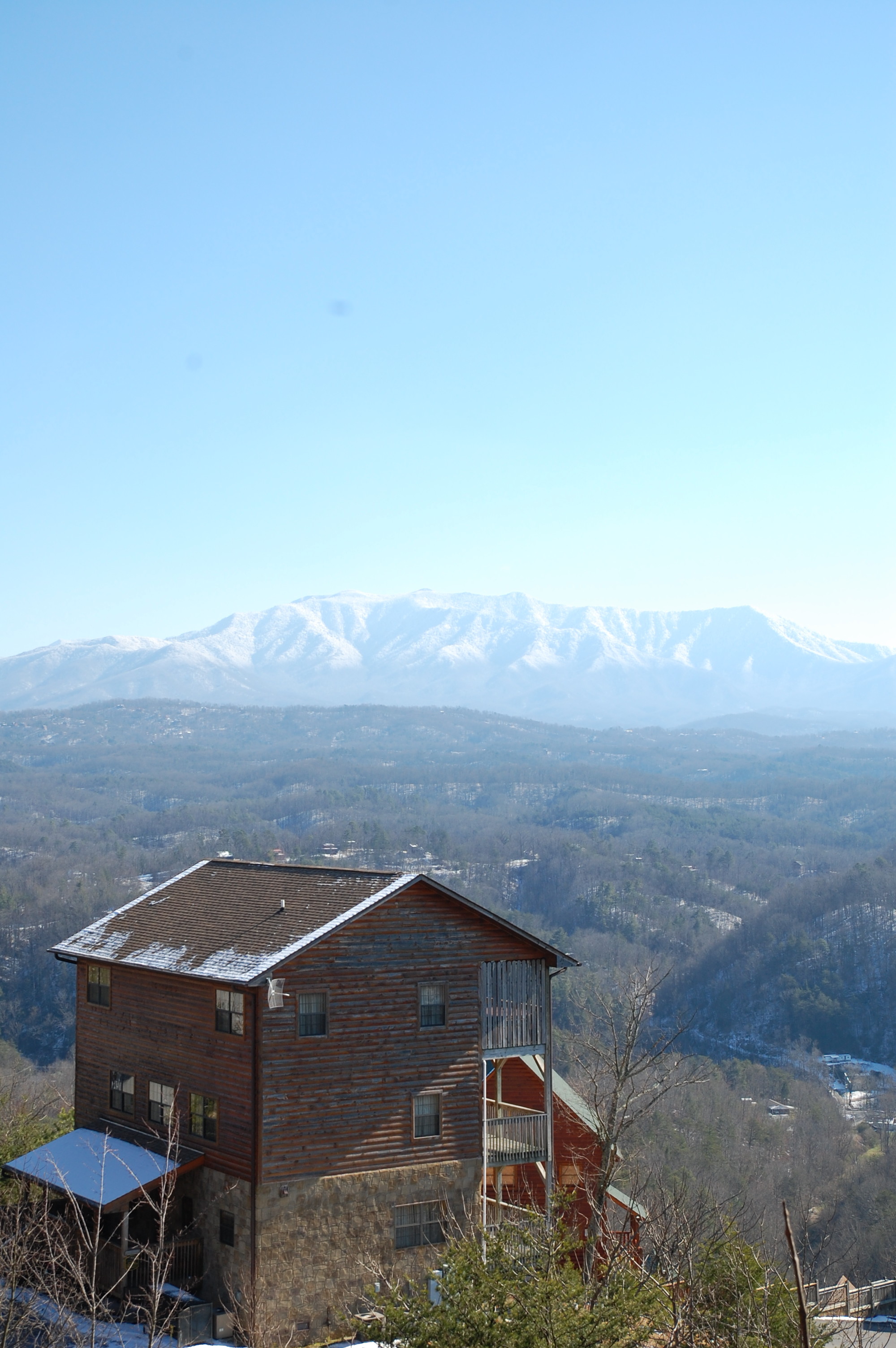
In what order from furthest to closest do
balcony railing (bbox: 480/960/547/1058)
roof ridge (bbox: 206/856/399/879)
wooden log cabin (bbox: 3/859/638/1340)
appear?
balcony railing (bbox: 480/960/547/1058), roof ridge (bbox: 206/856/399/879), wooden log cabin (bbox: 3/859/638/1340)

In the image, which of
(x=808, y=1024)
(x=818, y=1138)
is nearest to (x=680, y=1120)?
(x=818, y=1138)

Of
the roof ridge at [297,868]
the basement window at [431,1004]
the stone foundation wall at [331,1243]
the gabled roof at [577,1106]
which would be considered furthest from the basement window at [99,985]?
the gabled roof at [577,1106]

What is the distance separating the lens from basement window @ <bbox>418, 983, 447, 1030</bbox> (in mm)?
27234

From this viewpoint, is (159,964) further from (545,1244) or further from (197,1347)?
(545,1244)

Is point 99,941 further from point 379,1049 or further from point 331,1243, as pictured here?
point 331,1243

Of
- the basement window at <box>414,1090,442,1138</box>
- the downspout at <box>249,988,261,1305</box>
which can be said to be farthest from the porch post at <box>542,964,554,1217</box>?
the downspout at <box>249,988,261,1305</box>

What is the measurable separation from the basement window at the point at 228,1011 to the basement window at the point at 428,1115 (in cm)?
434

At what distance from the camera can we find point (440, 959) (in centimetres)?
2770

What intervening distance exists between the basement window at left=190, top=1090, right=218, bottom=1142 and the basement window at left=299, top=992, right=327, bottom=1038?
2516 millimetres

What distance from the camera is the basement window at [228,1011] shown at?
1011 inches

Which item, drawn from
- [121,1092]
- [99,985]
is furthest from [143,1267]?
[99,985]

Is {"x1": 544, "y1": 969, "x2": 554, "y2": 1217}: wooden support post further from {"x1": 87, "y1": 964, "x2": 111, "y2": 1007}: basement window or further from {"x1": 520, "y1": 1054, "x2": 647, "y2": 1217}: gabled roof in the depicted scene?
{"x1": 87, "y1": 964, "x2": 111, "y2": 1007}: basement window

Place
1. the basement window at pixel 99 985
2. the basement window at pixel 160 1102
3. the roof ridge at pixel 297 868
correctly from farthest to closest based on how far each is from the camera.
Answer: the basement window at pixel 99 985
the roof ridge at pixel 297 868
the basement window at pixel 160 1102

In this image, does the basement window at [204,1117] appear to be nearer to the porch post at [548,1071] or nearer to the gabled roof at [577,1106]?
the porch post at [548,1071]
